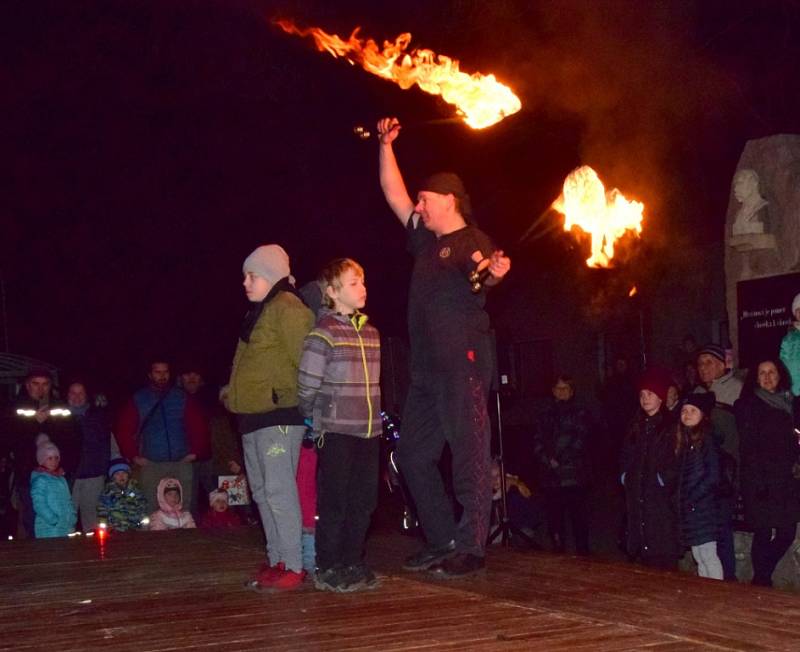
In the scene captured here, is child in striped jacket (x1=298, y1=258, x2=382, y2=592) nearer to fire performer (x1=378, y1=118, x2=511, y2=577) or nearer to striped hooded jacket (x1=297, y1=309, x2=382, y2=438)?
striped hooded jacket (x1=297, y1=309, x2=382, y2=438)

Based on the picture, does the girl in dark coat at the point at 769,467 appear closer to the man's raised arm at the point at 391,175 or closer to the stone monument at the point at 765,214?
the stone monument at the point at 765,214

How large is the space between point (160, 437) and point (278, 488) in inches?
239

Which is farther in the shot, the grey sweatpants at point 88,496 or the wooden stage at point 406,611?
the grey sweatpants at point 88,496

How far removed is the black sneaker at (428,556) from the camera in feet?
23.2

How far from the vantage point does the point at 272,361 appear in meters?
6.88

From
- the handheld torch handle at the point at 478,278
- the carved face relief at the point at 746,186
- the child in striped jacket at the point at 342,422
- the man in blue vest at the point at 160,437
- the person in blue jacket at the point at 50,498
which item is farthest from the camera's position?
the man in blue vest at the point at 160,437

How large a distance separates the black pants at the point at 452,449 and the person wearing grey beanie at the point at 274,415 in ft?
2.10

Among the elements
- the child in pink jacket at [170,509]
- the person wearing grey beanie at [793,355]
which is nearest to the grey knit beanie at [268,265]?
the person wearing grey beanie at [793,355]

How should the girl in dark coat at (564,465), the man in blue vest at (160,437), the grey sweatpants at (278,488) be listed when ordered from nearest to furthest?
the grey sweatpants at (278,488) < the man in blue vest at (160,437) < the girl in dark coat at (564,465)

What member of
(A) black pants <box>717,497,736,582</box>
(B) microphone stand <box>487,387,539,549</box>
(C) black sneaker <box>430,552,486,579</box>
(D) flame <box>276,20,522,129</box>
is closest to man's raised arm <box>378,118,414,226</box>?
(D) flame <box>276,20,522,129</box>

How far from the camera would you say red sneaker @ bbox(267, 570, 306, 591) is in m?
6.58

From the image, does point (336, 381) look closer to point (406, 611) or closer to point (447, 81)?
point (406, 611)

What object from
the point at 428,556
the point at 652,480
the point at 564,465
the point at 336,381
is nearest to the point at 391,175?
the point at 336,381

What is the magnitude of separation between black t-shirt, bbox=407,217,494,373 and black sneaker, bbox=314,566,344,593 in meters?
1.24
